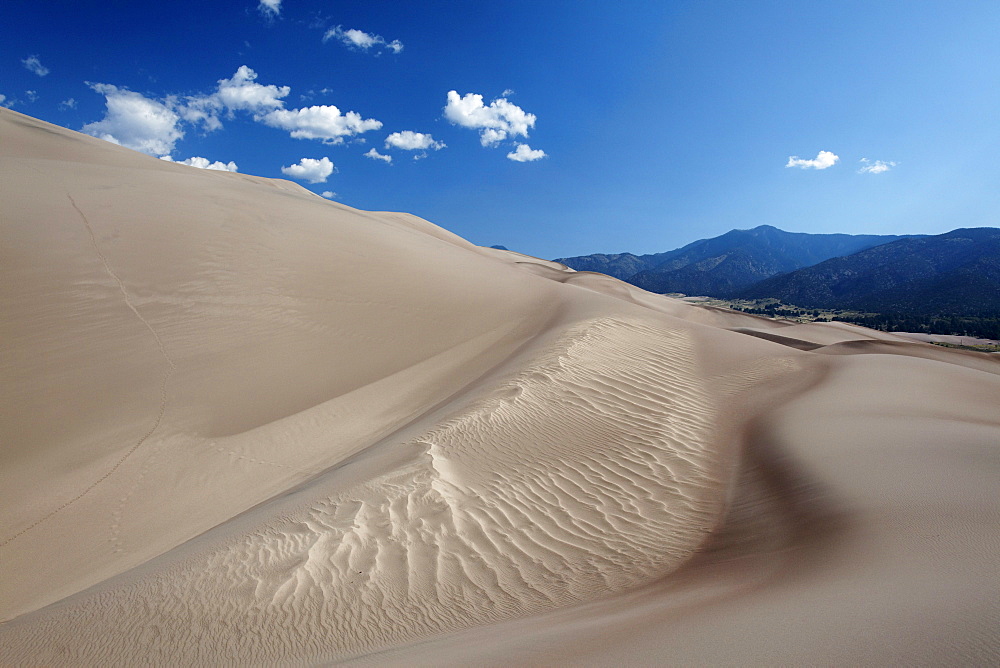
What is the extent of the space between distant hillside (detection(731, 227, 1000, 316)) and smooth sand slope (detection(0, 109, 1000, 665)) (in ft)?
296

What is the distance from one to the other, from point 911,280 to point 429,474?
138354 mm

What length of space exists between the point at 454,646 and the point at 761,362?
33.3 ft

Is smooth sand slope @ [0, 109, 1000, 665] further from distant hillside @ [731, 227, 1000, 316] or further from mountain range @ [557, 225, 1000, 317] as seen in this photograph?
distant hillside @ [731, 227, 1000, 316]

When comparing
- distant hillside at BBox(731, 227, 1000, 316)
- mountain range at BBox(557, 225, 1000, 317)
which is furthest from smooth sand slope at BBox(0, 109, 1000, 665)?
distant hillside at BBox(731, 227, 1000, 316)

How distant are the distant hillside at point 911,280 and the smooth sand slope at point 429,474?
90313mm

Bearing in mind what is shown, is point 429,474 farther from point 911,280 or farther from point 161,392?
point 911,280

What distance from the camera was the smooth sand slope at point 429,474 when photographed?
3223 mm

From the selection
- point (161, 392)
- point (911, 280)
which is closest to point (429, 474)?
point (161, 392)

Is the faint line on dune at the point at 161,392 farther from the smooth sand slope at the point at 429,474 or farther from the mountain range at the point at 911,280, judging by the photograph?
the mountain range at the point at 911,280

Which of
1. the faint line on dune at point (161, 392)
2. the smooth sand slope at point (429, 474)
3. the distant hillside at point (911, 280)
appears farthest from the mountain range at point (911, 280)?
the faint line on dune at point (161, 392)

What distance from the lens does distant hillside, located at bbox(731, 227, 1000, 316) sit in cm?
8100

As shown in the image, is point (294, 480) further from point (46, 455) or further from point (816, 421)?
point (816, 421)

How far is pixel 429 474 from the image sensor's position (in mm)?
5812

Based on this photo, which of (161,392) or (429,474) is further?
Result: (161,392)
